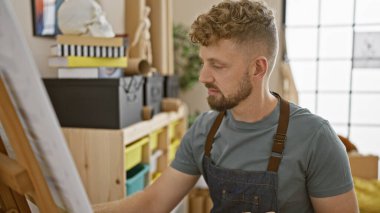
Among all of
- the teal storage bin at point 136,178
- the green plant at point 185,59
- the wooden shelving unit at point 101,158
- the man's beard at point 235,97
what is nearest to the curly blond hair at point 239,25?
the man's beard at point 235,97

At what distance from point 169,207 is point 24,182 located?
2.46 ft

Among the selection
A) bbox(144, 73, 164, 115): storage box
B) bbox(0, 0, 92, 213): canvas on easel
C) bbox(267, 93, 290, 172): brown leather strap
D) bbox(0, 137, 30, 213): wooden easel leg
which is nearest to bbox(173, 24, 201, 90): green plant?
bbox(144, 73, 164, 115): storage box

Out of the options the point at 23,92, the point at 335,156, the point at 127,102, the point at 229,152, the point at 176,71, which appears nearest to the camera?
the point at 23,92

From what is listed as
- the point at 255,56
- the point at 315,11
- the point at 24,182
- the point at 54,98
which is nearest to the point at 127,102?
the point at 54,98

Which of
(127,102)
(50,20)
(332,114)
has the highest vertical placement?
(50,20)

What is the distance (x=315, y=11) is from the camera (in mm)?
3330

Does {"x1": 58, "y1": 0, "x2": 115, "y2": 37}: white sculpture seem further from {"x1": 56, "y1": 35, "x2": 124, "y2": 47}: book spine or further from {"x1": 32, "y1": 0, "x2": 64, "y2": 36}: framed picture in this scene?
{"x1": 32, "y1": 0, "x2": 64, "y2": 36}: framed picture

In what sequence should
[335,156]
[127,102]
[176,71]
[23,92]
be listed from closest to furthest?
[23,92], [335,156], [127,102], [176,71]

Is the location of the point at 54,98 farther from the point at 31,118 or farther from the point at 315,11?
the point at 315,11

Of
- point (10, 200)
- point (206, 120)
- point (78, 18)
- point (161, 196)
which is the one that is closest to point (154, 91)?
point (78, 18)

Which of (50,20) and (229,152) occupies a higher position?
(50,20)

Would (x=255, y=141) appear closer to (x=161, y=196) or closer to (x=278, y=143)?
(x=278, y=143)

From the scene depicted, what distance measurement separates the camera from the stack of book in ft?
5.39

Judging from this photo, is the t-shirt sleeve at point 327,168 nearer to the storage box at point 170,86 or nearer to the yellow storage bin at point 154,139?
the yellow storage bin at point 154,139
